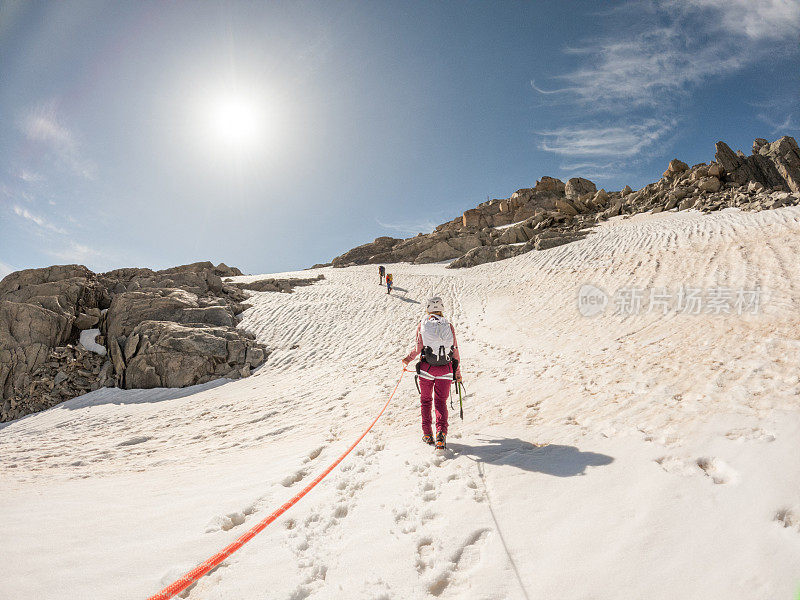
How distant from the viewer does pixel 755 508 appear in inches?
88.0

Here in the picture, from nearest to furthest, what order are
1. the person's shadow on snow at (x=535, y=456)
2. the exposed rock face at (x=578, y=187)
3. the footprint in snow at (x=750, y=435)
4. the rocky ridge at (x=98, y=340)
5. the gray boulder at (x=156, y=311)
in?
the footprint in snow at (x=750, y=435)
the person's shadow on snow at (x=535, y=456)
the rocky ridge at (x=98, y=340)
the gray boulder at (x=156, y=311)
the exposed rock face at (x=578, y=187)

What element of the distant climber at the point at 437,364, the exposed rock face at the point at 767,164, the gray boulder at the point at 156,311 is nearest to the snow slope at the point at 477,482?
the distant climber at the point at 437,364

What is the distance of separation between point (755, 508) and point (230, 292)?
20.6 m

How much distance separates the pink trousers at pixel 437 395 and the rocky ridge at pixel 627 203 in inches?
850

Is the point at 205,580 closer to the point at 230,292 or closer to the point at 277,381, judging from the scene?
the point at 277,381

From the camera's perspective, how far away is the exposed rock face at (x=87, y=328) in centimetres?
1034

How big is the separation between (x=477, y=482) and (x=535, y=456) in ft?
2.67

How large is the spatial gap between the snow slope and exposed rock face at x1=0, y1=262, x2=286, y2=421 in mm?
1748

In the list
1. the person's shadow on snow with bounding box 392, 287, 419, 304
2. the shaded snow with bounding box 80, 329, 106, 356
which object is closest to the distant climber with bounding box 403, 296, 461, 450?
the shaded snow with bounding box 80, 329, 106, 356

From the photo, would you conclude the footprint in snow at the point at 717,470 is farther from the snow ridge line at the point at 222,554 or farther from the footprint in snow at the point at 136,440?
the footprint in snow at the point at 136,440

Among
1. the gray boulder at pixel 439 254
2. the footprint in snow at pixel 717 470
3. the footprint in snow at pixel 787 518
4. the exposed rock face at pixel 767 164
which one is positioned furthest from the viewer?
the gray boulder at pixel 439 254

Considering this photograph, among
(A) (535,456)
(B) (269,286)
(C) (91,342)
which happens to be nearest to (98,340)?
(C) (91,342)

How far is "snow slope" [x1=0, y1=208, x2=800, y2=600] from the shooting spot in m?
2.16

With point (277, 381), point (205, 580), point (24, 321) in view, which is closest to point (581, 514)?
point (205, 580)
